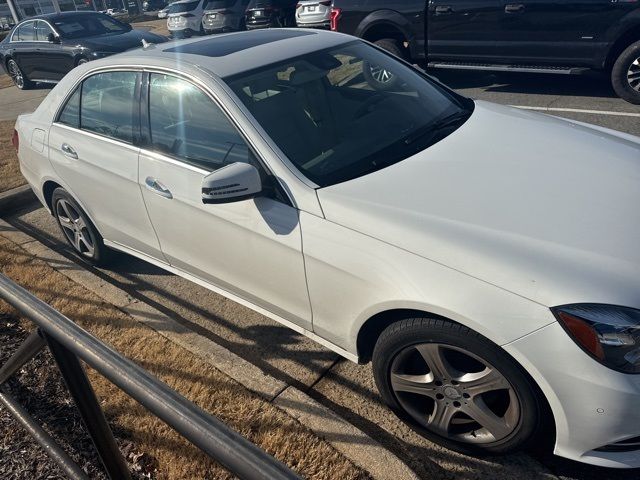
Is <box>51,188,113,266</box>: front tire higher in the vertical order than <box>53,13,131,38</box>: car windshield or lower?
lower

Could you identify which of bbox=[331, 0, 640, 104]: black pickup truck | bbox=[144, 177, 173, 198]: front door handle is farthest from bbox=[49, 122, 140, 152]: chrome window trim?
bbox=[331, 0, 640, 104]: black pickup truck

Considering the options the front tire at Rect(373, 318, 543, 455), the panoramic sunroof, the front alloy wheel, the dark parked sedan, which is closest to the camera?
the front tire at Rect(373, 318, 543, 455)

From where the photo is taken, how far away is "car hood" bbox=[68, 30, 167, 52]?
10.0 m

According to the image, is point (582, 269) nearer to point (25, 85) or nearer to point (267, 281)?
point (267, 281)

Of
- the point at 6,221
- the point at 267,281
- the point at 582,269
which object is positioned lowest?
the point at 6,221

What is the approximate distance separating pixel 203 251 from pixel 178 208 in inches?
11.1

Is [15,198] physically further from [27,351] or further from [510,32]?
[510,32]

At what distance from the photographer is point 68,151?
3756mm

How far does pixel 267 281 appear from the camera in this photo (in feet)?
8.98

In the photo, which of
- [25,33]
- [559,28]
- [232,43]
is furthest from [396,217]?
[25,33]

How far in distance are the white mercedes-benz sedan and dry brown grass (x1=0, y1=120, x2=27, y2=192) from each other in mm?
2781

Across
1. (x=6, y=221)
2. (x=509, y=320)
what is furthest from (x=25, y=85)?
(x=509, y=320)

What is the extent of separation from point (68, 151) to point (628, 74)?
20.1ft

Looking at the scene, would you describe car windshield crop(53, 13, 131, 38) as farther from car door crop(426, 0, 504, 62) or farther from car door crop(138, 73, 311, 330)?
car door crop(138, 73, 311, 330)
